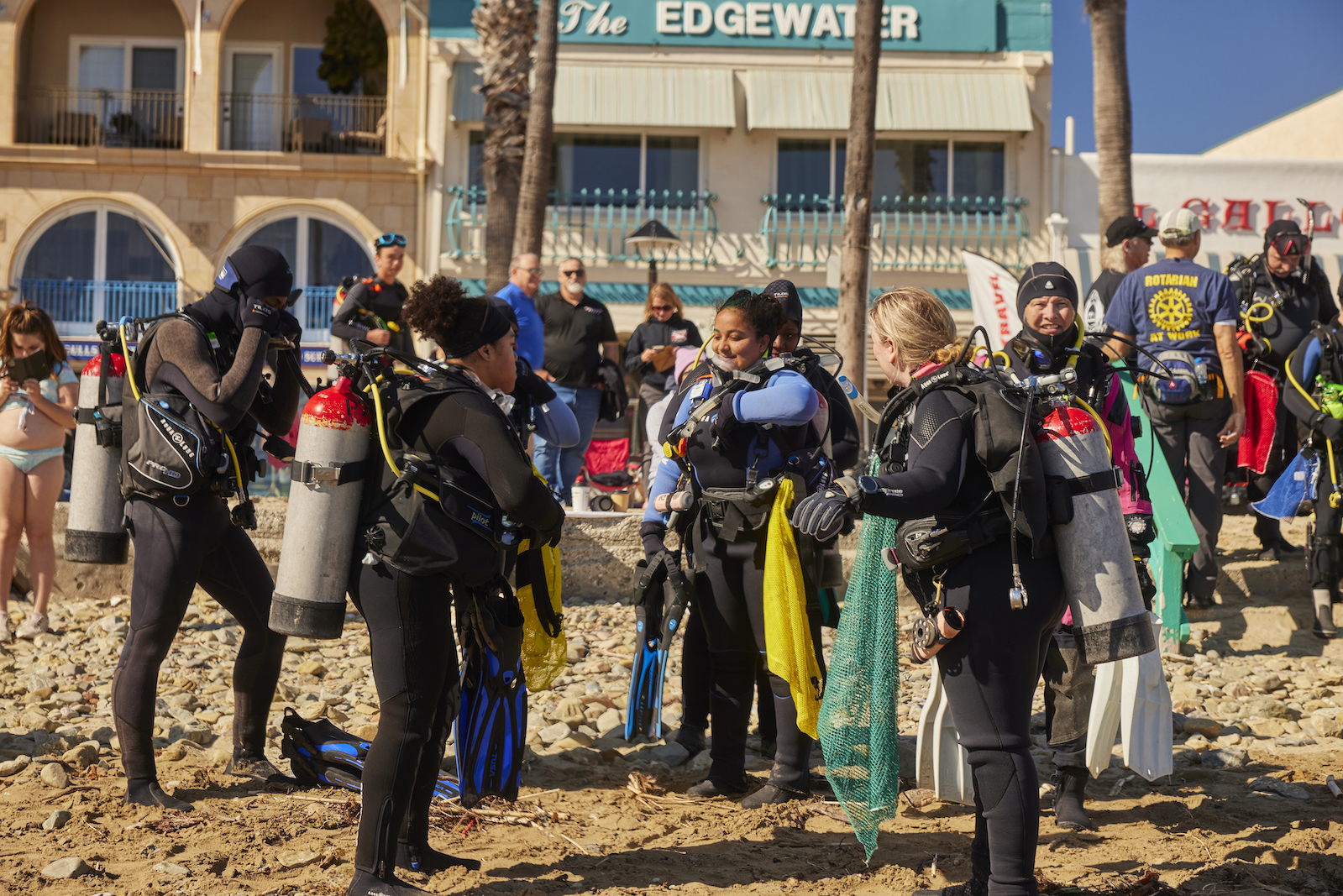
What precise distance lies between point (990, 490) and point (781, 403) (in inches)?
44.8

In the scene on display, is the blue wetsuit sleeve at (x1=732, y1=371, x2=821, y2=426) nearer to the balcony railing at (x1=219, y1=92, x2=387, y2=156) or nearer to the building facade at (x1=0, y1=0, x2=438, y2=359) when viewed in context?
the building facade at (x1=0, y1=0, x2=438, y2=359)

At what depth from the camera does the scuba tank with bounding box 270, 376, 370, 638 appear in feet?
11.2

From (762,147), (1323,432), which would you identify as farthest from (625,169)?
(1323,432)

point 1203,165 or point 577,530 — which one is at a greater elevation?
point 1203,165

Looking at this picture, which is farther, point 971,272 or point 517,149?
point 517,149

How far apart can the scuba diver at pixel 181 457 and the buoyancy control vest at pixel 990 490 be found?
2516mm

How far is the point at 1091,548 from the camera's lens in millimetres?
3197

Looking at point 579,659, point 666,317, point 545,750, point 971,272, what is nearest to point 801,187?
point 971,272

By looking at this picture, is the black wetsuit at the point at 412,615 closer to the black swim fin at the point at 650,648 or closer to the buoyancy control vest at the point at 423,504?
the buoyancy control vest at the point at 423,504

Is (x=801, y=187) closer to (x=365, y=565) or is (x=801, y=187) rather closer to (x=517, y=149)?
(x=517, y=149)

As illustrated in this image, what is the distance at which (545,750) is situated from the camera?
538 cm

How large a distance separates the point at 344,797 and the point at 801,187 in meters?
17.1

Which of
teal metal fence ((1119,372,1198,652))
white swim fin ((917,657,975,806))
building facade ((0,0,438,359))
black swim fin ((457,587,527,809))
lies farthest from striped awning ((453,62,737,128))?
black swim fin ((457,587,527,809))

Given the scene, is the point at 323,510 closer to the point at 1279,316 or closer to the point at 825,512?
the point at 825,512
